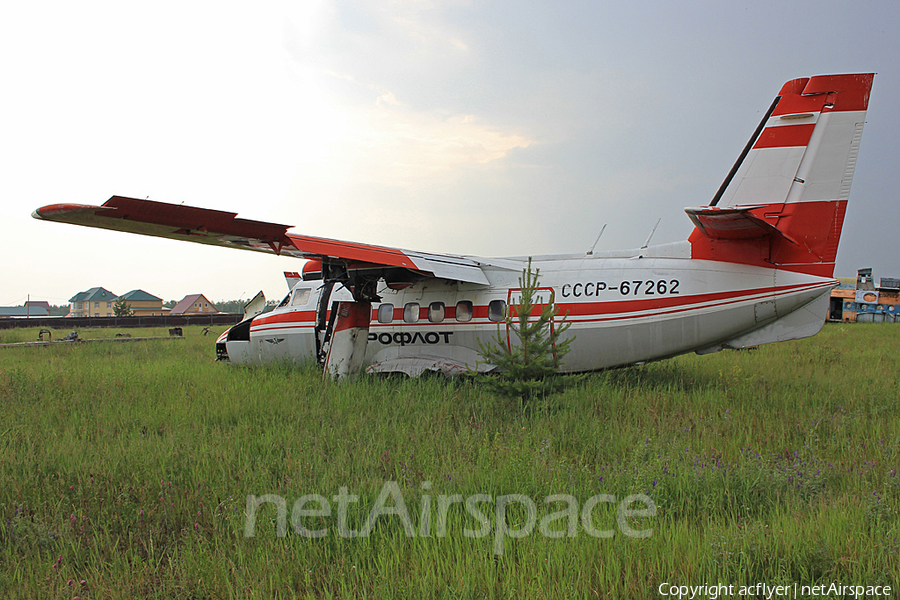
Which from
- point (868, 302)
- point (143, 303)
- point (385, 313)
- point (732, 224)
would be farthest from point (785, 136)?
point (143, 303)

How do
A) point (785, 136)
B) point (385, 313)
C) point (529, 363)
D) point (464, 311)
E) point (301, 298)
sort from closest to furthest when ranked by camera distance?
point (529, 363) → point (785, 136) → point (464, 311) → point (385, 313) → point (301, 298)

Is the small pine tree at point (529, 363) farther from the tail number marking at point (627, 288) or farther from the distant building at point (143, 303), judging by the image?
the distant building at point (143, 303)

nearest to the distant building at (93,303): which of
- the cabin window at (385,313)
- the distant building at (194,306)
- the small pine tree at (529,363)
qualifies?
the distant building at (194,306)

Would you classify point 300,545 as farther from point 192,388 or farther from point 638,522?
point 192,388

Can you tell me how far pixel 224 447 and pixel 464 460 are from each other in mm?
2981

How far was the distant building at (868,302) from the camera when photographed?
39.2 meters

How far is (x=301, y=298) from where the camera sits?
12.5 m

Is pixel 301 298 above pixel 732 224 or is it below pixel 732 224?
below

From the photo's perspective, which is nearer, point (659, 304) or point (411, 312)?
point (659, 304)

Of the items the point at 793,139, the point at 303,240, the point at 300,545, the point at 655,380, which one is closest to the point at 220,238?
the point at 303,240

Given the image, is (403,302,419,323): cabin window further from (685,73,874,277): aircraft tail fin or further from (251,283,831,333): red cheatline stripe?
(685,73,874,277): aircraft tail fin

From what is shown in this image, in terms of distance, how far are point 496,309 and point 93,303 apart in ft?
408

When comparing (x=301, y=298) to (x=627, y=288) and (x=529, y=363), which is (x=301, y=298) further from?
(x=627, y=288)

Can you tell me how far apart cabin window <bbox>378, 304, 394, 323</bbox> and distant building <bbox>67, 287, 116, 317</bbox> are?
115628 mm
